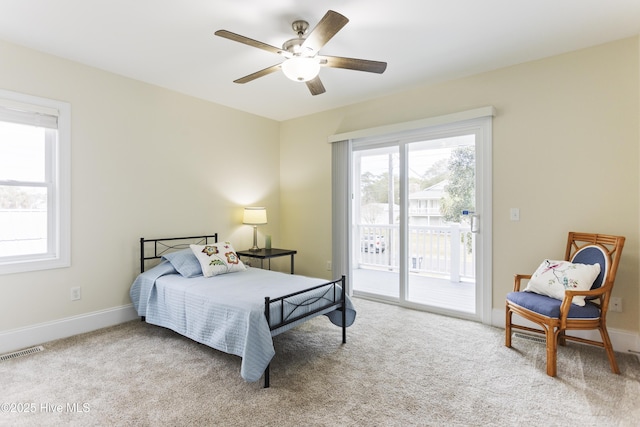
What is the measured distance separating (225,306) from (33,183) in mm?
2129

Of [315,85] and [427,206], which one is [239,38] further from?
[427,206]

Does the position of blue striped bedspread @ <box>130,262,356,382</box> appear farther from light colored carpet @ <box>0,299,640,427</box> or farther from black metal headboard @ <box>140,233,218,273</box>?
black metal headboard @ <box>140,233,218,273</box>

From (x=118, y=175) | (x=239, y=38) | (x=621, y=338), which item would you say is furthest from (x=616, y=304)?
(x=118, y=175)

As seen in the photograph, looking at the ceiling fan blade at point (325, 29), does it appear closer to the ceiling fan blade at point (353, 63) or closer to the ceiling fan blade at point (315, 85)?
the ceiling fan blade at point (353, 63)

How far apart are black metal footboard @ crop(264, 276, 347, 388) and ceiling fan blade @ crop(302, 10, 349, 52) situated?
1.75 meters

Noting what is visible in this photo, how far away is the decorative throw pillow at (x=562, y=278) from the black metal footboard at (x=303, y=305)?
1.61 metres

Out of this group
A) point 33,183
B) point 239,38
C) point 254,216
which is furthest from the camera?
point 254,216

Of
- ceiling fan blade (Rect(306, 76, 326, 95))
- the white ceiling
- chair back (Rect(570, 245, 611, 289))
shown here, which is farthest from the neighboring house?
ceiling fan blade (Rect(306, 76, 326, 95))

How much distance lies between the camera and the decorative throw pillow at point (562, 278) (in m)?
2.50

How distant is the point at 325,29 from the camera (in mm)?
2037

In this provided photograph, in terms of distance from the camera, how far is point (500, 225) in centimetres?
335

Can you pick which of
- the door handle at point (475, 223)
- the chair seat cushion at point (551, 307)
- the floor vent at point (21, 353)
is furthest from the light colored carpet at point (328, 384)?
the door handle at point (475, 223)

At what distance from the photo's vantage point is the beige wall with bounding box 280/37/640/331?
108 inches

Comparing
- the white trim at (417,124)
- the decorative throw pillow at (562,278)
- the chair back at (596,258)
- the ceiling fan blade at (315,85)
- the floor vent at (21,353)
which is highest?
the ceiling fan blade at (315,85)
